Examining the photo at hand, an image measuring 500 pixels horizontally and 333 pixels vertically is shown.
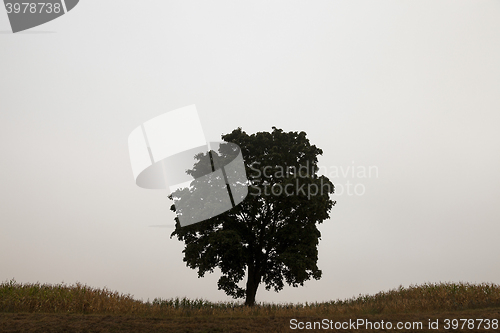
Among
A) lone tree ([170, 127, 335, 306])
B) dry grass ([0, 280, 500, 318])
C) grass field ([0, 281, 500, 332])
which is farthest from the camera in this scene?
lone tree ([170, 127, 335, 306])

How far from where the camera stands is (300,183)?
22.9 metres

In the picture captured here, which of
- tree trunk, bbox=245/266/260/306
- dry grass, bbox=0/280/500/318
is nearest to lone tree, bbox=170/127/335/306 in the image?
tree trunk, bbox=245/266/260/306

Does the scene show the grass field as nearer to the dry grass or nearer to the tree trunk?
the dry grass

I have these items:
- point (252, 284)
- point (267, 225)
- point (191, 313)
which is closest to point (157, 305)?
point (191, 313)

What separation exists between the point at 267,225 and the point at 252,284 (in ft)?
14.4

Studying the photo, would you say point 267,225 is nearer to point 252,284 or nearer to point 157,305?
point 252,284

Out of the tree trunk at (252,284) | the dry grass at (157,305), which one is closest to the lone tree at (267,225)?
the tree trunk at (252,284)

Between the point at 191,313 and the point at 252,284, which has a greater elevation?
the point at 252,284

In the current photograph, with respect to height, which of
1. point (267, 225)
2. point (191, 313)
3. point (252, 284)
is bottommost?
point (191, 313)

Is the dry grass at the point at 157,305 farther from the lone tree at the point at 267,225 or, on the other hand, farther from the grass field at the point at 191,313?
the lone tree at the point at 267,225

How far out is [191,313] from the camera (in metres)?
17.4

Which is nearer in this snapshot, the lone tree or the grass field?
the grass field

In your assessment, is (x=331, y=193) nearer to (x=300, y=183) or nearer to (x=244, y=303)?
(x=300, y=183)

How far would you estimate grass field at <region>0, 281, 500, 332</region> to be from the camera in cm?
1366
